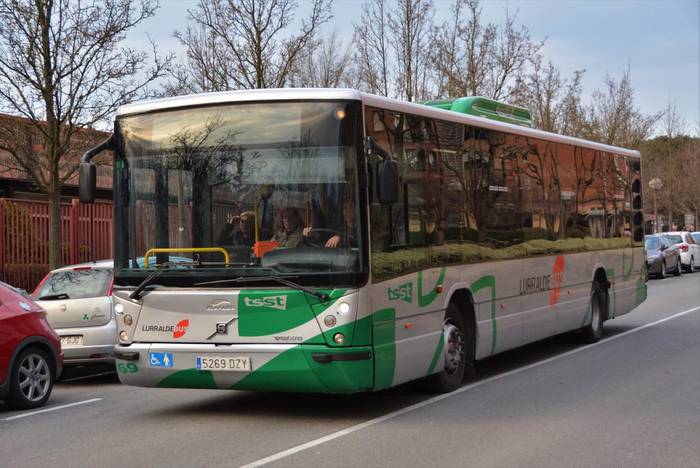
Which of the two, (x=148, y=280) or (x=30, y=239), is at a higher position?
(x=30, y=239)

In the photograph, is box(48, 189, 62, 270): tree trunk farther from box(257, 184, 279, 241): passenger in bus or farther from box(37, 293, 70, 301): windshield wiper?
box(257, 184, 279, 241): passenger in bus

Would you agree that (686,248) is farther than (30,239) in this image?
Yes

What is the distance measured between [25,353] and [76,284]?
253cm

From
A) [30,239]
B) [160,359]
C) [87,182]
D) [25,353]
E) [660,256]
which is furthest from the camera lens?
[660,256]

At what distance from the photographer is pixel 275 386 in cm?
848

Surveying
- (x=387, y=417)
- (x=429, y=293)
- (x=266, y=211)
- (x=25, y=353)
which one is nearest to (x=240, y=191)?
(x=266, y=211)

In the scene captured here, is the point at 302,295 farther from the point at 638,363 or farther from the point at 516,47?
the point at 516,47

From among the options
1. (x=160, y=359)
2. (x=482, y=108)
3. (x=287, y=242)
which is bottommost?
(x=160, y=359)

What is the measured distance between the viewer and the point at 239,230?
28.5 feet

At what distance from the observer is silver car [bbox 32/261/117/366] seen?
39.6 ft

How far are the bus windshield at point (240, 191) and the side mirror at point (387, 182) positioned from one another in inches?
10.1

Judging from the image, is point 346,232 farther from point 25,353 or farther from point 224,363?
point 25,353

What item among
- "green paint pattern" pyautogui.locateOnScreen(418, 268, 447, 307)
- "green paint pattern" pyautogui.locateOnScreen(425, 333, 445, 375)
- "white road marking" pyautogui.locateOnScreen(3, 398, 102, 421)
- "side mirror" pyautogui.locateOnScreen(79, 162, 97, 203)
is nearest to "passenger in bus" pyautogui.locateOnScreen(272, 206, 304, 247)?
"green paint pattern" pyautogui.locateOnScreen(418, 268, 447, 307)

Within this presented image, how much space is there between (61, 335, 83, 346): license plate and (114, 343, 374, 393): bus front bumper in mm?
3455
